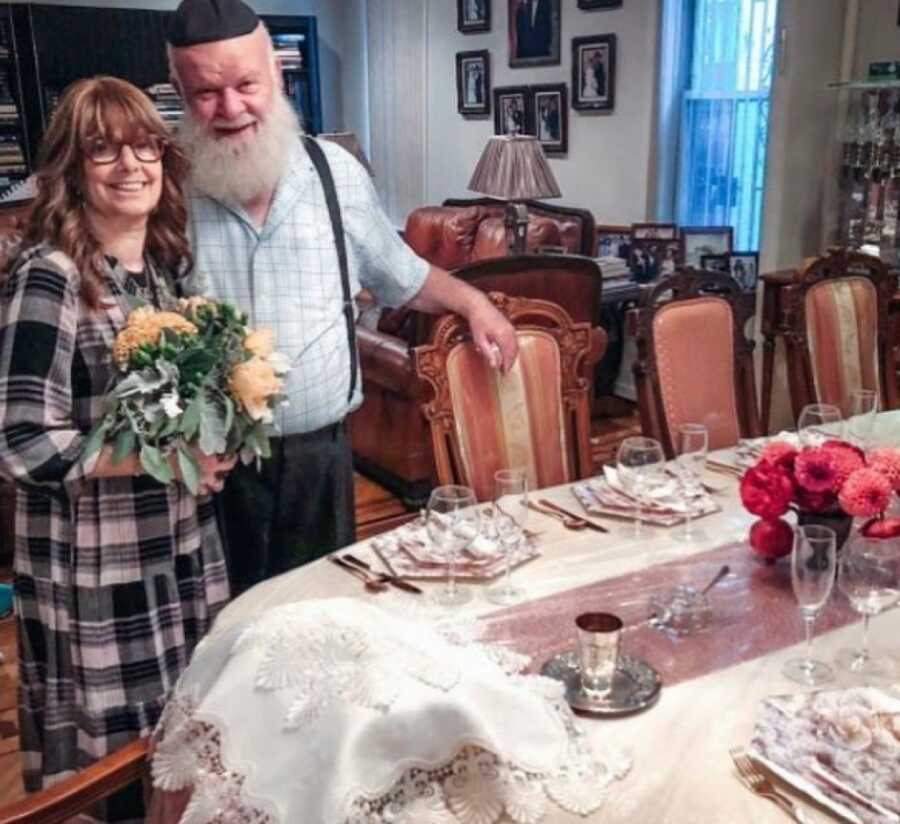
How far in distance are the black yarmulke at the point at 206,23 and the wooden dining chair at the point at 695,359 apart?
3.40 feet

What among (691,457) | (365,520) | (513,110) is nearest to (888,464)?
(691,457)

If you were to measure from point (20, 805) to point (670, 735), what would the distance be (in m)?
0.71

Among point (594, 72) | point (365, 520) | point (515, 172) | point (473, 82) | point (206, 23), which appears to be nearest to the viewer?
point (206, 23)

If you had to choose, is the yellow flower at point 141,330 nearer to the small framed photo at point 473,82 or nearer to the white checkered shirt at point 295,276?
the white checkered shirt at point 295,276

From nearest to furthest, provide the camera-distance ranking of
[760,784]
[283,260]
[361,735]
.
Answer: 1. [361,735]
2. [760,784]
3. [283,260]

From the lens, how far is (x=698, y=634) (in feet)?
4.30

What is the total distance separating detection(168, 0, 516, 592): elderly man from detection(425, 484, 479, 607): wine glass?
517mm

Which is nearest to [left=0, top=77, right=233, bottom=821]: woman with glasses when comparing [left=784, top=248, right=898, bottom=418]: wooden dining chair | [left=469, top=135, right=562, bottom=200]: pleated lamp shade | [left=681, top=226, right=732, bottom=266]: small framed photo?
[left=784, top=248, right=898, bottom=418]: wooden dining chair

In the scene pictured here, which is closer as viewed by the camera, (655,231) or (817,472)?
(817,472)

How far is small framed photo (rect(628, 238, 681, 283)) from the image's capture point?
459 cm

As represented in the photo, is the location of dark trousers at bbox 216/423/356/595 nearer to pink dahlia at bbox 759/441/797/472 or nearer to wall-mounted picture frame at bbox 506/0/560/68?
pink dahlia at bbox 759/441/797/472

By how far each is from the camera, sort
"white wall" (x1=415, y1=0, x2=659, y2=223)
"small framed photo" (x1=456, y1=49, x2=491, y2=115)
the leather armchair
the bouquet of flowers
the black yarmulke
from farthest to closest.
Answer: "small framed photo" (x1=456, y1=49, x2=491, y2=115) → "white wall" (x1=415, y1=0, x2=659, y2=223) → the leather armchair → the black yarmulke → the bouquet of flowers

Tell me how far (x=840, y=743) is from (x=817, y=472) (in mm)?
497

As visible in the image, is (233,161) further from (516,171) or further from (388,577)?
(516,171)
